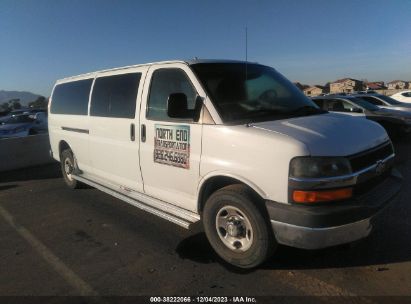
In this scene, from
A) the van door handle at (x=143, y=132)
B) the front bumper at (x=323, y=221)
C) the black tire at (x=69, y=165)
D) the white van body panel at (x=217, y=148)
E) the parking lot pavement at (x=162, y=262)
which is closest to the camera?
the front bumper at (x=323, y=221)

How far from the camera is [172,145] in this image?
13.9 ft

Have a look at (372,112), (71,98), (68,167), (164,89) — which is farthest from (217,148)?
(372,112)

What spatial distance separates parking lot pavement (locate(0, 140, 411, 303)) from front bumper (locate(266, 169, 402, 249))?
1.50ft

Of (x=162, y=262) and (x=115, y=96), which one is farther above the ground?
(x=115, y=96)

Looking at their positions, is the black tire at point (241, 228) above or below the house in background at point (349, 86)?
below

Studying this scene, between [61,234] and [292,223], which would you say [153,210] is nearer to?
[61,234]

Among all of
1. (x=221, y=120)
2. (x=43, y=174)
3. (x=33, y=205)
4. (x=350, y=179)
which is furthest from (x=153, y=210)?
(x=43, y=174)

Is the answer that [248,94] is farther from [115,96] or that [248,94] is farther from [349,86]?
[349,86]

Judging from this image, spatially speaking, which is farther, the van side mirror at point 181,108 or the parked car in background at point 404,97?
the parked car in background at point 404,97

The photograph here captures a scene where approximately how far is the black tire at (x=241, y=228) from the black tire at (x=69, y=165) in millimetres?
3942

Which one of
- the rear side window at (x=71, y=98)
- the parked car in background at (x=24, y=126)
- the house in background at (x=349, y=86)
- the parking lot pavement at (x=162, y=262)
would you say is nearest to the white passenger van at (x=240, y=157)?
the parking lot pavement at (x=162, y=262)

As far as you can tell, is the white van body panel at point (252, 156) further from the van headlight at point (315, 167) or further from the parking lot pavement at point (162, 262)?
the parking lot pavement at point (162, 262)

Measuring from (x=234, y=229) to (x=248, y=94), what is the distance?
A: 147 centimetres

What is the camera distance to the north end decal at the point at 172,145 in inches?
159
